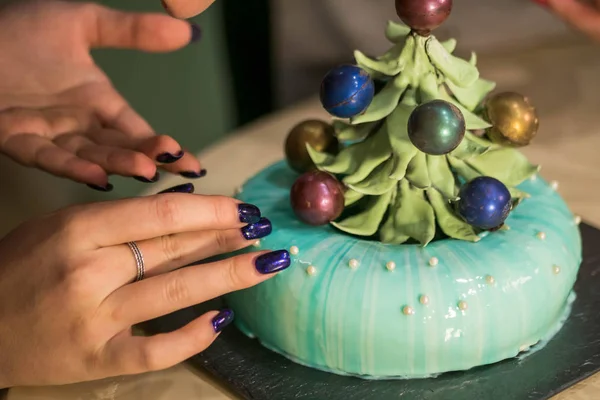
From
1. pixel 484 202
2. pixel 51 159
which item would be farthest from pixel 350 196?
pixel 51 159

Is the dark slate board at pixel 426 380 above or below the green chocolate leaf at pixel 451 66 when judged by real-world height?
below

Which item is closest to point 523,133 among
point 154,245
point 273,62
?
point 154,245

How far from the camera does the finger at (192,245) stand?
0.68 metres

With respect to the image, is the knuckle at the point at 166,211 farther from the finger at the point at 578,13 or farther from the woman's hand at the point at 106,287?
the finger at the point at 578,13

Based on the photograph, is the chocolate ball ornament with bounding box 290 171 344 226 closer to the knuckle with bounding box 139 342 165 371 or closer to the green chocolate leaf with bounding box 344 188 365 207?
the green chocolate leaf with bounding box 344 188 365 207

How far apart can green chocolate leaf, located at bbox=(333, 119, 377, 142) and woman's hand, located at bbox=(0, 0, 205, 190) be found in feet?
0.80

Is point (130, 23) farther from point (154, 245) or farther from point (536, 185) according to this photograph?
point (536, 185)

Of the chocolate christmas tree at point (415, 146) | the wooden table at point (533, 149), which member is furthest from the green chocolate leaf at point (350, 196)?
the wooden table at point (533, 149)

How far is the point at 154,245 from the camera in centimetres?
68

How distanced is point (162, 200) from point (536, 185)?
39cm

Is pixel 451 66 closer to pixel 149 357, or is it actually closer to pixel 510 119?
pixel 510 119

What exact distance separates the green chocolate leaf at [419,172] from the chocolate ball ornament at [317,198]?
0.07 meters

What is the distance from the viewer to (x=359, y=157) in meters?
0.73

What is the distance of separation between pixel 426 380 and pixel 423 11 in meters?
0.32
